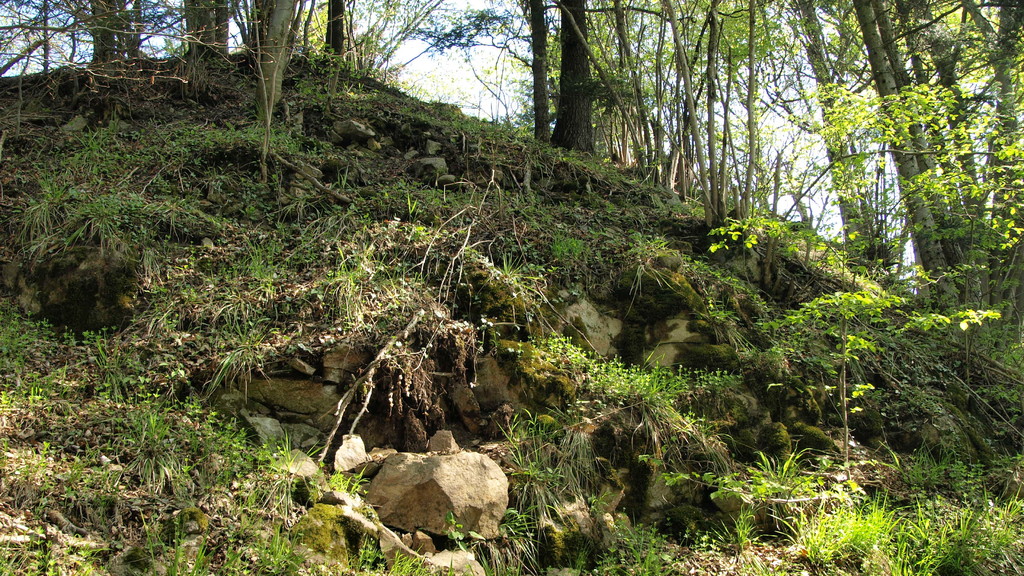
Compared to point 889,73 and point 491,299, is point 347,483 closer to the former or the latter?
point 491,299

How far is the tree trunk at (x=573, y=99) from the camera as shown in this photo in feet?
31.3

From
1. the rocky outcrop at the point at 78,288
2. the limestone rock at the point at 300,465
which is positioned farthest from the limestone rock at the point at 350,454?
the rocky outcrop at the point at 78,288

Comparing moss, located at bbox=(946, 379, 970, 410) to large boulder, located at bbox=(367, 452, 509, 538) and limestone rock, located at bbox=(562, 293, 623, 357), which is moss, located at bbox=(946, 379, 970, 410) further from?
large boulder, located at bbox=(367, 452, 509, 538)

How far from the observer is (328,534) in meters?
3.22

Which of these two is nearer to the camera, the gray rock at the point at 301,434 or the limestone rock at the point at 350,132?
the gray rock at the point at 301,434

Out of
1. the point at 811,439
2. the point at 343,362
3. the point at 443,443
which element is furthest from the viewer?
the point at 811,439

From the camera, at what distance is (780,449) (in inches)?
184

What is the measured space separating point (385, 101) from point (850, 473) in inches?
Result: 295

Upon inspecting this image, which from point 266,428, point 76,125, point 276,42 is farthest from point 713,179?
point 76,125

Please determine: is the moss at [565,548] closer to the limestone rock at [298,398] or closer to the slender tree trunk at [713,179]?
the limestone rock at [298,398]

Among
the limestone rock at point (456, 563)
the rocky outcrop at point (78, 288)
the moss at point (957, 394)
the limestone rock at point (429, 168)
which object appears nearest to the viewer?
the limestone rock at point (456, 563)

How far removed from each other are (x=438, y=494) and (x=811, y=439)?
3.12 metres

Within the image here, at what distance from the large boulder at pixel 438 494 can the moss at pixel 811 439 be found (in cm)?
259

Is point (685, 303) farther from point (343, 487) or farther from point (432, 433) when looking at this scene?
point (343, 487)
